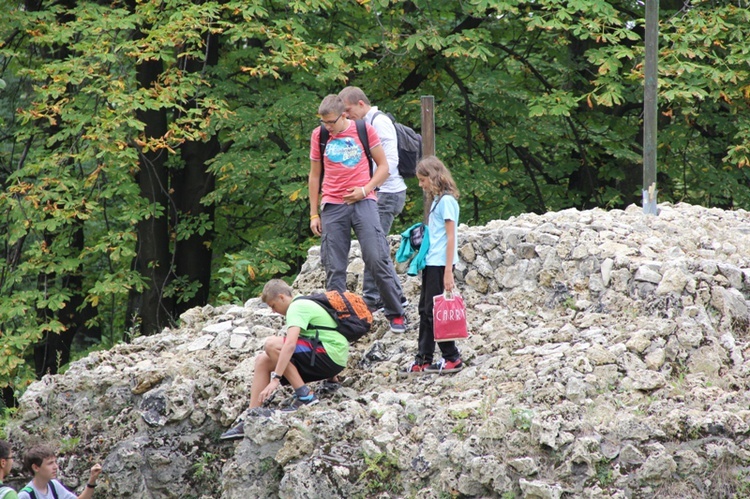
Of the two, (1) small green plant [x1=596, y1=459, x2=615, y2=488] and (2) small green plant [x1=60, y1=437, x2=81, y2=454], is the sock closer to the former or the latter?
(2) small green plant [x1=60, y1=437, x2=81, y2=454]

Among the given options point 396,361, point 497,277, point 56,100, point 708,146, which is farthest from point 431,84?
point 396,361

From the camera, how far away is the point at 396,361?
6512mm

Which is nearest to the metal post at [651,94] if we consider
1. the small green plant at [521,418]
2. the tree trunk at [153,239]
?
the small green plant at [521,418]

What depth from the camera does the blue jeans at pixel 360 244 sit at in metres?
6.40

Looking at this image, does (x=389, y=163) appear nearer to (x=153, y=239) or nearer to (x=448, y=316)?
(x=448, y=316)

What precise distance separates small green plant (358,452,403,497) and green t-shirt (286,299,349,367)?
773 millimetres

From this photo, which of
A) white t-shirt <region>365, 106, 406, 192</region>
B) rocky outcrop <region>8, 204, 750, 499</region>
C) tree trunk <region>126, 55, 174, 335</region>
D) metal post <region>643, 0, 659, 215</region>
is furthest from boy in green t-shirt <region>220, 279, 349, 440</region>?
tree trunk <region>126, 55, 174, 335</region>

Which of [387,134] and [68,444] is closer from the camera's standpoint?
[68,444]

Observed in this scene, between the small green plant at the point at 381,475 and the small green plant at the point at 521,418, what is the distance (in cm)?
74

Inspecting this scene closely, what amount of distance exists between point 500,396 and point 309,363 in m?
1.25

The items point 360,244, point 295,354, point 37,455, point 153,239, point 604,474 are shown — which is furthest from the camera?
point 153,239

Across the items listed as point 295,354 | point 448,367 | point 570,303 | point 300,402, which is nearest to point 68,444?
point 300,402

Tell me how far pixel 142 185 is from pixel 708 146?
8182 millimetres

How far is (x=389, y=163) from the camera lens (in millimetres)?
6664
